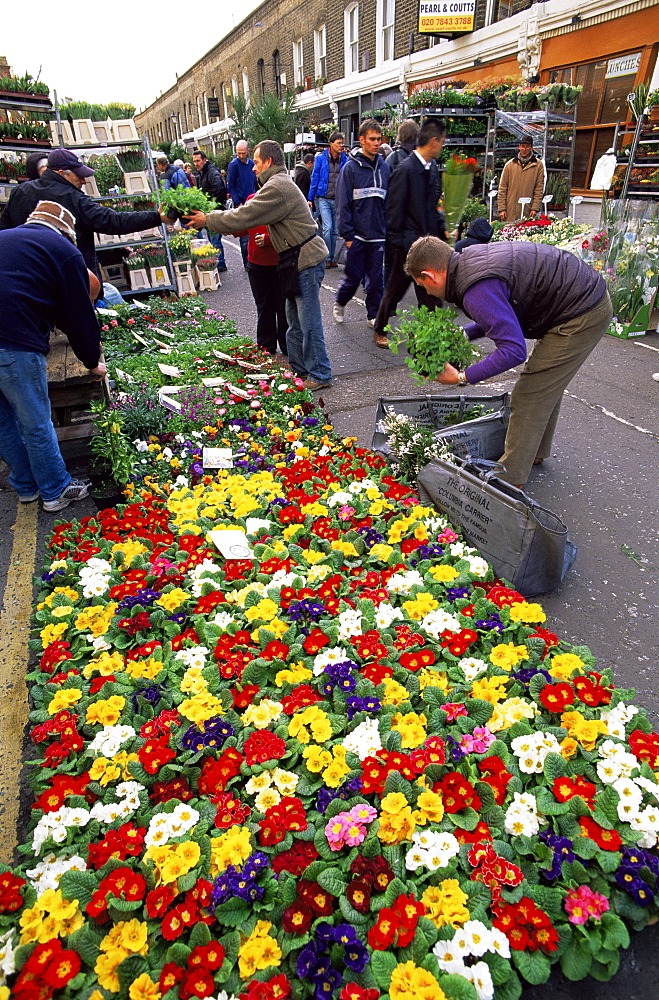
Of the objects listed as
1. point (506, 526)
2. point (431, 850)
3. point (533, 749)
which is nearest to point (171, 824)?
point (431, 850)

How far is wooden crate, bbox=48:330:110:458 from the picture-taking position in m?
4.25

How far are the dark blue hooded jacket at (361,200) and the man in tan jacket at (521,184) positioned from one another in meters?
3.41

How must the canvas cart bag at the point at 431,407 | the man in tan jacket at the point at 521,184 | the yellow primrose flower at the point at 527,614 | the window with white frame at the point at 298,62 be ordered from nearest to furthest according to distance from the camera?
the yellow primrose flower at the point at 527,614, the canvas cart bag at the point at 431,407, the man in tan jacket at the point at 521,184, the window with white frame at the point at 298,62

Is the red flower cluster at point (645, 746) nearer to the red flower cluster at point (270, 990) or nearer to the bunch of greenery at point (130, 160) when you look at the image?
the red flower cluster at point (270, 990)

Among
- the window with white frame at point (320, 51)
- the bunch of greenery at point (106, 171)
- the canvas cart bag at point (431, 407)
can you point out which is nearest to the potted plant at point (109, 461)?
the canvas cart bag at point (431, 407)

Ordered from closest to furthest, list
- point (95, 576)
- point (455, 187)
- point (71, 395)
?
point (95, 576) < point (71, 395) < point (455, 187)

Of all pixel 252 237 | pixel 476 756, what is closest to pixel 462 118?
pixel 252 237

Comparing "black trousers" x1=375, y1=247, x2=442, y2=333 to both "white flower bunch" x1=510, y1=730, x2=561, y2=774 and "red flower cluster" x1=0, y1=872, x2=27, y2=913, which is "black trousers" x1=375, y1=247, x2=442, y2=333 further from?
"red flower cluster" x1=0, y1=872, x2=27, y2=913

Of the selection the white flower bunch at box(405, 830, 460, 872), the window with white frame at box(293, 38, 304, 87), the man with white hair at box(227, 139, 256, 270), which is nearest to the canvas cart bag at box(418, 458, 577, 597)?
the white flower bunch at box(405, 830, 460, 872)

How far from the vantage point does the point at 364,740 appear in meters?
2.14

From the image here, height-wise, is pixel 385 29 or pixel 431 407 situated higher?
pixel 385 29

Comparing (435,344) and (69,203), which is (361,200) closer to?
(69,203)

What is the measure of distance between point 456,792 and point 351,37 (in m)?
26.7

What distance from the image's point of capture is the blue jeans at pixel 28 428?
3.61 metres
